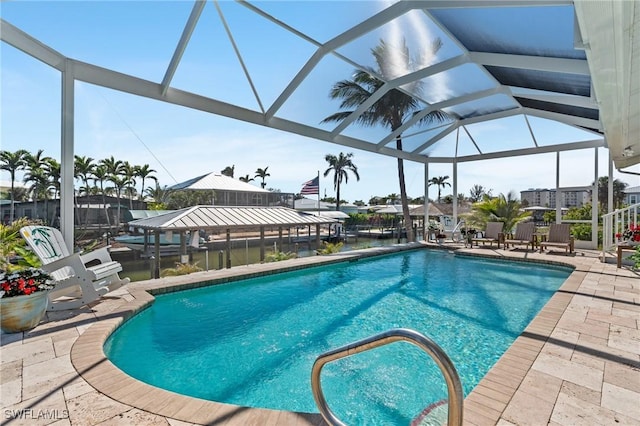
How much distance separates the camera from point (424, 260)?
10.4 metres

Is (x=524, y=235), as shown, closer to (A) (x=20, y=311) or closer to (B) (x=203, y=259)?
(A) (x=20, y=311)

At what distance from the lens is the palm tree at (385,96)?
679cm

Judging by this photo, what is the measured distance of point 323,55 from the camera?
6.34 meters

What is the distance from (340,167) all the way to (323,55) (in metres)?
32.0

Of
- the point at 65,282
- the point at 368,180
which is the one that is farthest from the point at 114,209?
the point at 65,282

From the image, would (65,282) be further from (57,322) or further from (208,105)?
(208,105)

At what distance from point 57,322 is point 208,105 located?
4.53 meters

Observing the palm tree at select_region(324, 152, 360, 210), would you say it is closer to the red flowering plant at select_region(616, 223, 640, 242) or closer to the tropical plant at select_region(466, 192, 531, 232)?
the tropical plant at select_region(466, 192, 531, 232)

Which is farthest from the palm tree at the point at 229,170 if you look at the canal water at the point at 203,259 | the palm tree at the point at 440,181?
the palm tree at the point at 440,181

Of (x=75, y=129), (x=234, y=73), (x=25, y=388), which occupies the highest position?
(x=234, y=73)

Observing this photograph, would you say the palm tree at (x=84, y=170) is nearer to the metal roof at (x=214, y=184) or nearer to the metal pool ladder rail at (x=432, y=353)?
the metal roof at (x=214, y=184)

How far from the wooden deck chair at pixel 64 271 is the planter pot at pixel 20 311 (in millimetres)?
538

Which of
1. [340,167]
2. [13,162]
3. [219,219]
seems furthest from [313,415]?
[340,167]

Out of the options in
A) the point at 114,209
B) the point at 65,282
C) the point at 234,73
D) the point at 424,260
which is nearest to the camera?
the point at 65,282
